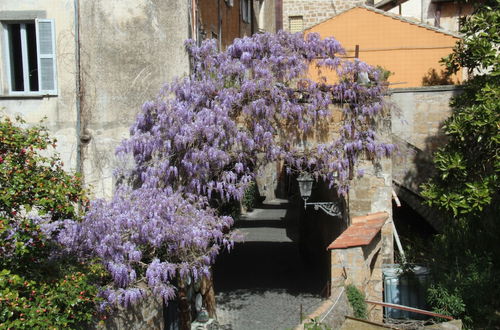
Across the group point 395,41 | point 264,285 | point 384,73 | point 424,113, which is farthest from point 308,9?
point 264,285

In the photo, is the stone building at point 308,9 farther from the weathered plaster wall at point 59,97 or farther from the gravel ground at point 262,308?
the weathered plaster wall at point 59,97

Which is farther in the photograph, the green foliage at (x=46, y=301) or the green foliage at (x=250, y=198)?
the green foliage at (x=250, y=198)

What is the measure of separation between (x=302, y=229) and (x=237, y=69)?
936cm

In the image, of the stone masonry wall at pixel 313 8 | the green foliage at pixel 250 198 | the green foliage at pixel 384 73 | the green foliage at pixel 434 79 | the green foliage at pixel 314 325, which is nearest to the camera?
the green foliage at pixel 314 325

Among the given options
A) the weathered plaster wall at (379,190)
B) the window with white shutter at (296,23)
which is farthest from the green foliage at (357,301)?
the window with white shutter at (296,23)

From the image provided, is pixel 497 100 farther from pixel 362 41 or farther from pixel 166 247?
pixel 362 41

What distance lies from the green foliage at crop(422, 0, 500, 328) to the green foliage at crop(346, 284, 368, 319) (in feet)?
5.14

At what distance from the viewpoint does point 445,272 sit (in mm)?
10312

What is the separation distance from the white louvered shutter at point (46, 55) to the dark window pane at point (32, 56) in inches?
10.2

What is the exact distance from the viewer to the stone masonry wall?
25.9 meters

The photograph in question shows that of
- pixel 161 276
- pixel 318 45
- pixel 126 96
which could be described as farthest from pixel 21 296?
pixel 318 45

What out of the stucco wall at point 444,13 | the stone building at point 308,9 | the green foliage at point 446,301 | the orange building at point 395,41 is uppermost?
the stone building at point 308,9

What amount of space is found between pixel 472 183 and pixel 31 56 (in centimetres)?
872

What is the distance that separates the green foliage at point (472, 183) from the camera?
9.44 metres
